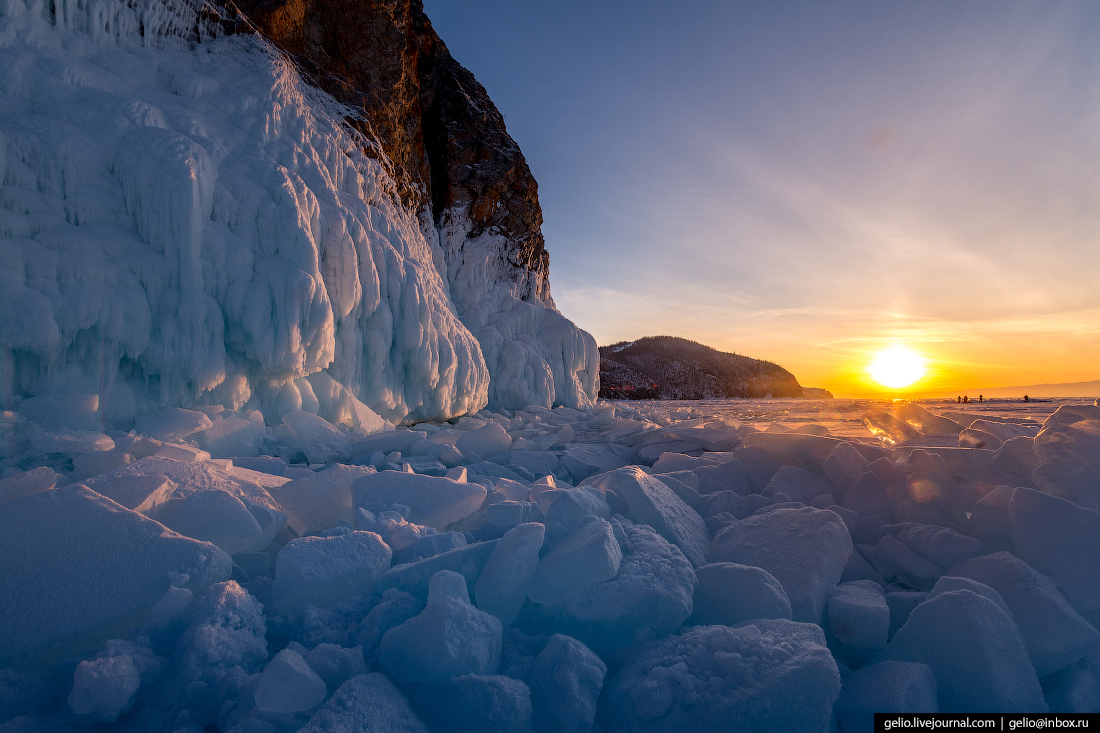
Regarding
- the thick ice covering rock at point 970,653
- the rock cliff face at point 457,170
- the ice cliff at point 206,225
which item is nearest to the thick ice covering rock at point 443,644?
the thick ice covering rock at point 970,653

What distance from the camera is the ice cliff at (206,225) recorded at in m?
4.34

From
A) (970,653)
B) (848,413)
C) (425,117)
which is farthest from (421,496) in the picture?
(425,117)

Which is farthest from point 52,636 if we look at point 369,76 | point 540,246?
point 540,246

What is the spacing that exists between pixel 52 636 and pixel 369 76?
43.8 ft

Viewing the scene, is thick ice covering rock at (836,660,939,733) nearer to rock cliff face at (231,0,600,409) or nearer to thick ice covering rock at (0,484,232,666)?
thick ice covering rock at (0,484,232,666)

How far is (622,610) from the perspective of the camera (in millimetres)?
1348

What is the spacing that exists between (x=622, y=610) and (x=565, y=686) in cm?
31

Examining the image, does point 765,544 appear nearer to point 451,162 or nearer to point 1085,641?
point 1085,641

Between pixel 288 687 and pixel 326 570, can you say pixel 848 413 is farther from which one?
pixel 288 687

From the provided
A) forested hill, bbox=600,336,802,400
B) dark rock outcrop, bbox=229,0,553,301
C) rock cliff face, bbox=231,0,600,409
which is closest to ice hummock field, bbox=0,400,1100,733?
dark rock outcrop, bbox=229,0,553,301

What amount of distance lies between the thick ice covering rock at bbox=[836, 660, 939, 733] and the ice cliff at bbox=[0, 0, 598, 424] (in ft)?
20.3

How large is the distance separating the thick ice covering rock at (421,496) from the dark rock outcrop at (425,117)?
985 cm

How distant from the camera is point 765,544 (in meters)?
1.79

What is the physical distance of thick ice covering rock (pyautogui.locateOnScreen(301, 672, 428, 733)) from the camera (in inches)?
38.3
